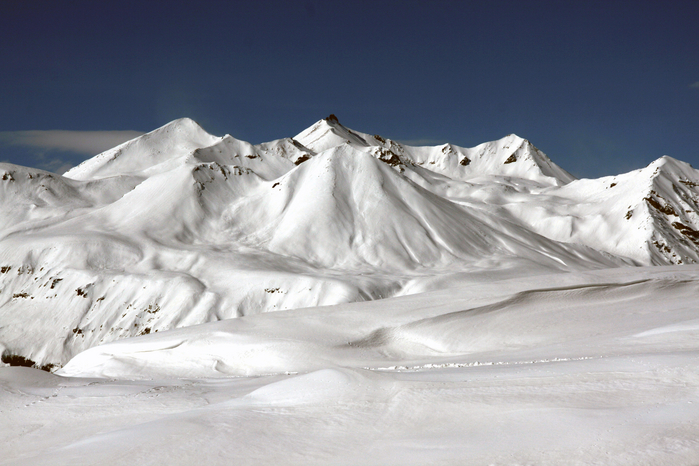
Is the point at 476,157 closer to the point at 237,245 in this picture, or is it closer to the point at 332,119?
the point at 332,119

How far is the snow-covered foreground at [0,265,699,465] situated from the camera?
5055 mm

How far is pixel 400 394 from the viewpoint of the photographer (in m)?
6.38

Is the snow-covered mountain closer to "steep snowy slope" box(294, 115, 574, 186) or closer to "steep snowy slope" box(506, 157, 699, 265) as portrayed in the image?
"steep snowy slope" box(506, 157, 699, 265)

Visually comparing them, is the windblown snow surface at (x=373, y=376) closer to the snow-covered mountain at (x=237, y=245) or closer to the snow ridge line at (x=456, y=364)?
the snow ridge line at (x=456, y=364)

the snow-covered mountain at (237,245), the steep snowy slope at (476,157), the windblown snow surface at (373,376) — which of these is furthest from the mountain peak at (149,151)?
the windblown snow surface at (373,376)

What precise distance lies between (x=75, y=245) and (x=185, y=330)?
30.5 m

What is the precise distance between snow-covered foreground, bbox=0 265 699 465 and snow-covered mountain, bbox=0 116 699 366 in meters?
21.0

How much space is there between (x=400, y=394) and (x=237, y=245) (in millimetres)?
38062

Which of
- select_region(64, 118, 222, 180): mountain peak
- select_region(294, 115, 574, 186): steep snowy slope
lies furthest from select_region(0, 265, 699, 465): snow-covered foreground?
select_region(294, 115, 574, 186): steep snowy slope

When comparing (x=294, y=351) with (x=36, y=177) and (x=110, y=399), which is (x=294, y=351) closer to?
(x=110, y=399)

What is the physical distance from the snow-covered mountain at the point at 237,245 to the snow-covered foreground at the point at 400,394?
68.8ft

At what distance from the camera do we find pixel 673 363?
20.8 feet

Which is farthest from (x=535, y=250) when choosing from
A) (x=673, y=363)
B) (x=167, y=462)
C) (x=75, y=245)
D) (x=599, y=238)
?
(x=167, y=462)

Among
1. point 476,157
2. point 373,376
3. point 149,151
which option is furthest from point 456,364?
point 476,157
